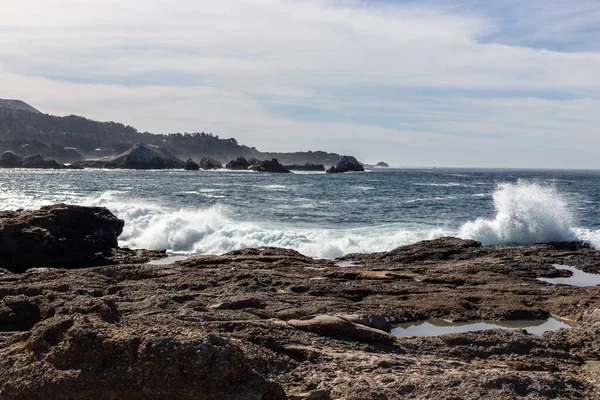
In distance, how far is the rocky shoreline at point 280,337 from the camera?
4.59 metres

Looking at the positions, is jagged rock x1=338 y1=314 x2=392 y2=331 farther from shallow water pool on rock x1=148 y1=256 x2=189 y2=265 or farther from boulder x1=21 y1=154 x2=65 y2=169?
boulder x1=21 y1=154 x2=65 y2=169

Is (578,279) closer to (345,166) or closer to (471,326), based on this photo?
(471,326)

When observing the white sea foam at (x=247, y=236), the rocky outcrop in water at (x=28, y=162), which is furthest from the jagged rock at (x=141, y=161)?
the white sea foam at (x=247, y=236)

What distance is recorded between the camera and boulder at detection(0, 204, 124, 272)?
14.1m

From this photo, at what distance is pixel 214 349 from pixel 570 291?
812 centimetres

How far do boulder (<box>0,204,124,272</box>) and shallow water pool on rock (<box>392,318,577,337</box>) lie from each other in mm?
8953

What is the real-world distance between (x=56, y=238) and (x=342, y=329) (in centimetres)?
1034

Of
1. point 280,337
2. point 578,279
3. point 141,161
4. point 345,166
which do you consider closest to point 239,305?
point 280,337

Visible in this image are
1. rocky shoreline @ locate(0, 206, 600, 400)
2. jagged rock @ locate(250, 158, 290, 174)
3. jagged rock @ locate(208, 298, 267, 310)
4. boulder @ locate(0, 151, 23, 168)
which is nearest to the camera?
rocky shoreline @ locate(0, 206, 600, 400)

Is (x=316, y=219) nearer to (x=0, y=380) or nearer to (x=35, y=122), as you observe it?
(x=0, y=380)

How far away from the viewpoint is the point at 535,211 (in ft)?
72.0

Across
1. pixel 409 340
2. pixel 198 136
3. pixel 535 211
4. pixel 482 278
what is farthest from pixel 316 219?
pixel 198 136

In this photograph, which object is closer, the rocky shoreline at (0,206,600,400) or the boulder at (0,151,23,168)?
the rocky shoreline at (0,206,600,400)

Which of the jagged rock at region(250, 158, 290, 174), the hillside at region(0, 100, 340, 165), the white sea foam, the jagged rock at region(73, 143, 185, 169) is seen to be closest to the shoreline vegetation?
the hillside at region(0, 100, 340, 165)
